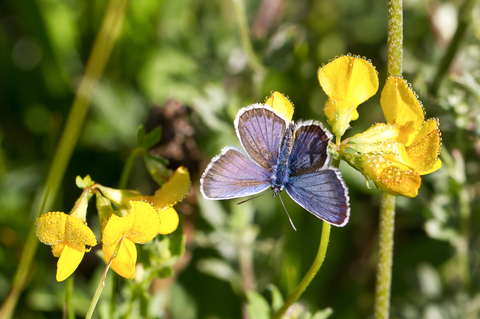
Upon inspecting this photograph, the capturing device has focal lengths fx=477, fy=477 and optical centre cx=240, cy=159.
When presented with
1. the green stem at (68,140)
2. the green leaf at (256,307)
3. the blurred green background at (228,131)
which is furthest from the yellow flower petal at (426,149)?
the green stem at (68,140)

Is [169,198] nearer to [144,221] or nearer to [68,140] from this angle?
[144,221]

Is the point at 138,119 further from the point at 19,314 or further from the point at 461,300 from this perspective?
the point at 461,300

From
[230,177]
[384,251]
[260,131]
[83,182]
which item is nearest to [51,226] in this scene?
[83,182]

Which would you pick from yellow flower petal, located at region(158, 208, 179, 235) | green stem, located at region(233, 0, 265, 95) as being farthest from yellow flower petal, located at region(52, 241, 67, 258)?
green stem, located at region(233, 0, 265, 95)

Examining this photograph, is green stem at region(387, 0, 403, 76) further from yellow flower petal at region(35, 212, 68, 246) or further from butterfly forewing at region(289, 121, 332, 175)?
yellow flower petal at region(35, 212, 68, 246)

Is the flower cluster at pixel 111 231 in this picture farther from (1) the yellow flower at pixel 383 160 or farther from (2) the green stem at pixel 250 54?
(2) the green stem at pixel 250 54

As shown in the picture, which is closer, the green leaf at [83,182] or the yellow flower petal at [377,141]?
the yellow flower petal at [377,141]
